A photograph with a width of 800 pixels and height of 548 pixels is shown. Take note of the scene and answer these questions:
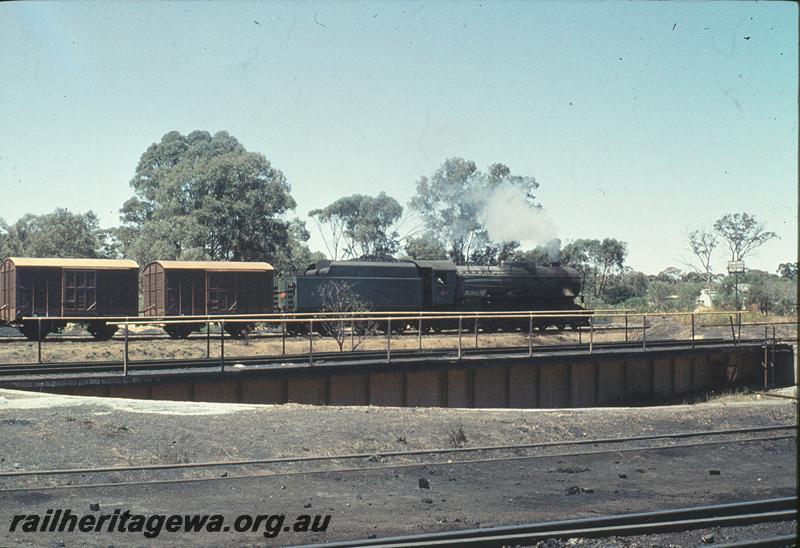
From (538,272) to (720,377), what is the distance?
946 cm

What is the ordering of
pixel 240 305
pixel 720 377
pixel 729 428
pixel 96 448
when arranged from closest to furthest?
pixel 96 448 → pixel 729 428 → pixel 720 377 → pixel 240 305

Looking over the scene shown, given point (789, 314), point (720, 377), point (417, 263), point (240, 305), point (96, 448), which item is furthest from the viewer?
point (789, 314)

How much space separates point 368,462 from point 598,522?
3924 mm

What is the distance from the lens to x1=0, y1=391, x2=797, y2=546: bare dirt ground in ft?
27.0

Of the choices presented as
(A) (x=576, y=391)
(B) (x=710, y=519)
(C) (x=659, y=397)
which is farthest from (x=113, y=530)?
(C) (x=659, y=397)

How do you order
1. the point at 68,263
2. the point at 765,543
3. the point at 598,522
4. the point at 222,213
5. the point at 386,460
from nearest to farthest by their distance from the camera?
the point at 765,543, the point at 598,522, the point at 386,460, the point at 68,263, the point at 222,213

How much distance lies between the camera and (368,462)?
35.6 feet

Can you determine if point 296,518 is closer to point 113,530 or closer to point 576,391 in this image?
point 113,530

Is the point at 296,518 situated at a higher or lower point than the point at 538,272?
lower

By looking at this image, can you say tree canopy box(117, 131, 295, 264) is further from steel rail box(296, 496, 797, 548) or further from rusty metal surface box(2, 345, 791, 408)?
steel rail box(296, 496, 797, 548)

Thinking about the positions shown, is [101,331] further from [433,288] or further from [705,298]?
[705,298]

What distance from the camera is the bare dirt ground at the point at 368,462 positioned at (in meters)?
8.24

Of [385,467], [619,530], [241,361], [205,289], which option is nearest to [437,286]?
[205,289]

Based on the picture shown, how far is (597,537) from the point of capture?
7395 mm
